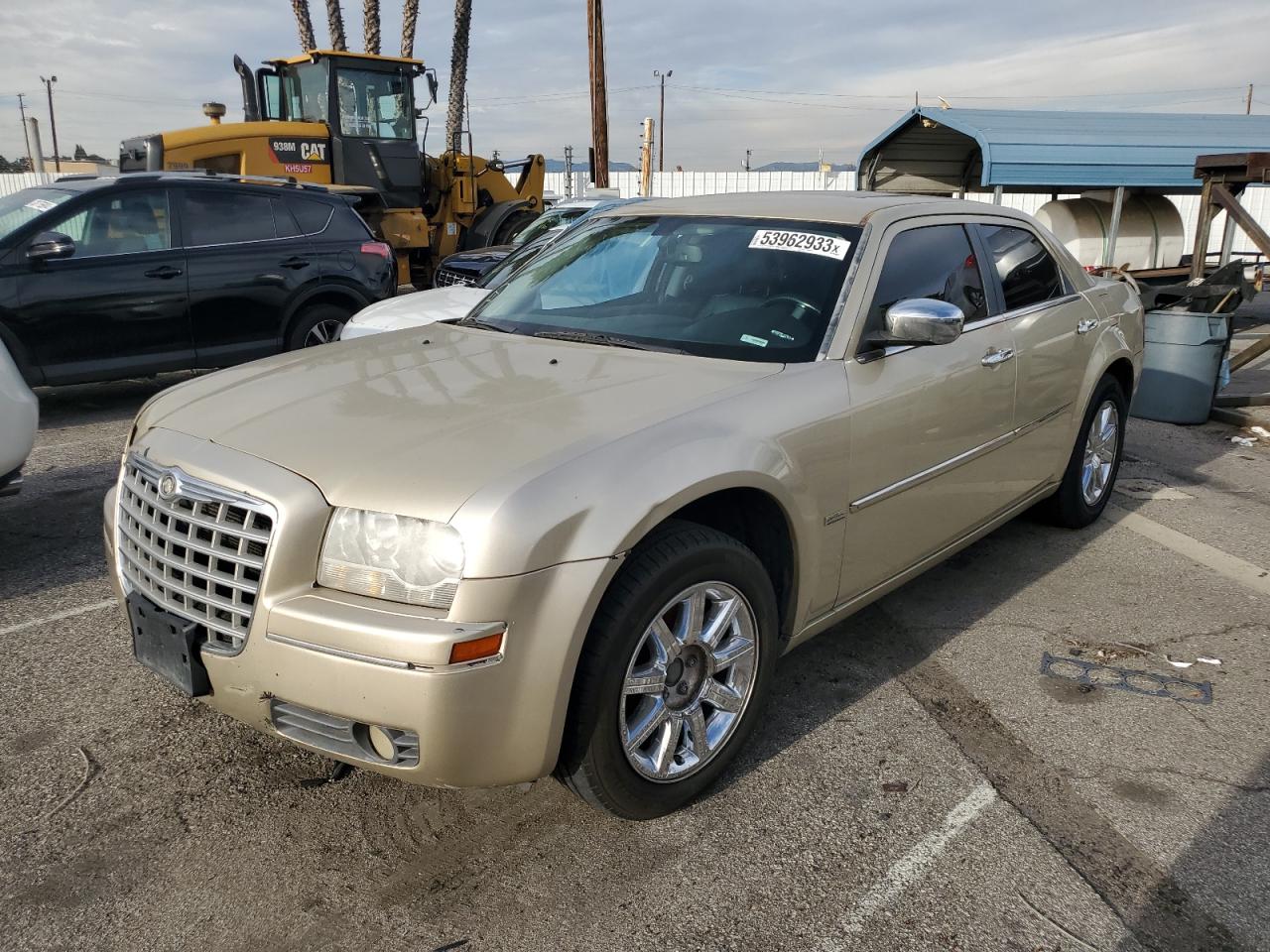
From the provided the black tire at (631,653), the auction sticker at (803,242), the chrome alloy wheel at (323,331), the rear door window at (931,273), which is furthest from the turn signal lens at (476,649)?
the chrome alloy wheel at (323,331)

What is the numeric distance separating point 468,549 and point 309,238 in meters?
7.29

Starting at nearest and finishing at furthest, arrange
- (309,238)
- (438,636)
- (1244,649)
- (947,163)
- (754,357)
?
1. (438,636)
2. (754,357)
3. (1244,649)
4. (309,238)
5. (947,163)

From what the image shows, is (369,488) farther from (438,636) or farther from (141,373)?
(141,373)

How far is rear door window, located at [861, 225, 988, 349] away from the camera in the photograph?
356 centimetres

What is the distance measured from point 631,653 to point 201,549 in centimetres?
108

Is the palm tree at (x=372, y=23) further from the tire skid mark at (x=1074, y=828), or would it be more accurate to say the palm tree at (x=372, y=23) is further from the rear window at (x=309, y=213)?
the tire skid mark at (x=1074, y=828)

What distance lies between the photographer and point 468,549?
2.24 metres

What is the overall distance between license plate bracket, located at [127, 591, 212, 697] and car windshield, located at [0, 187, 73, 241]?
19.4ft

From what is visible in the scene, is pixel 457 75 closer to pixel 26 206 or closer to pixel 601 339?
pixel 26 206

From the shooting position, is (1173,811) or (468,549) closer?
(468,549)

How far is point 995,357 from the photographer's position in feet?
13.1

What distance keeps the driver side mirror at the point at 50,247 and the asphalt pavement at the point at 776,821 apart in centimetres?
406

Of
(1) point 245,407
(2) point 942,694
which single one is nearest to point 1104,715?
→ (2) point 942,694

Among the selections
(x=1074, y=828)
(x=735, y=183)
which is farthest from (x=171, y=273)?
(x=735, y=183)
